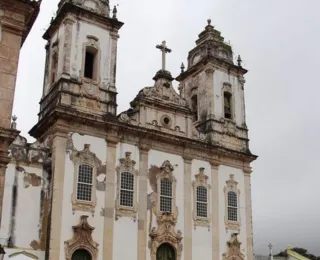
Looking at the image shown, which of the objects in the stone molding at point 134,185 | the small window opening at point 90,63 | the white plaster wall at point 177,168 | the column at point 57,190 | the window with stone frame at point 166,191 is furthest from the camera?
the small window opening at point 90,63

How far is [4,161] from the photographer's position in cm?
1251

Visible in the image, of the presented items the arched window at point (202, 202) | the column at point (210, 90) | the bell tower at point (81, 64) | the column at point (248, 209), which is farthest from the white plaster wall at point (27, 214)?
the column at point (248, 209)

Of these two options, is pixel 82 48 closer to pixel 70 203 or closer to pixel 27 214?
pixel 70 203

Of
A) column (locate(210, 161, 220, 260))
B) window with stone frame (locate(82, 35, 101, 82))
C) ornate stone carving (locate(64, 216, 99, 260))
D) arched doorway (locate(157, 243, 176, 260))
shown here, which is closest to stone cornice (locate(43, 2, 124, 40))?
window with stone frame (locate(82, 35, 101, 82))

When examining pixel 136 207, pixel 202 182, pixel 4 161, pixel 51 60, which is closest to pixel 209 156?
pixel 202 182

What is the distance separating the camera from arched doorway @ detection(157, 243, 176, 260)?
20.9 m

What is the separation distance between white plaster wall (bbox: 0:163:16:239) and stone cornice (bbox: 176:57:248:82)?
11796 mm

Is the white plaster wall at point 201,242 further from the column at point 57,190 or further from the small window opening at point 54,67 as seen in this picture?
the small window opening at point 54,67

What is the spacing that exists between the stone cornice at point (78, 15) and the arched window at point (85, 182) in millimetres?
6715

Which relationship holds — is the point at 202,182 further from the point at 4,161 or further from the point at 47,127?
the point at 4,161

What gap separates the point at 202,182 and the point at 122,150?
4.38 metres

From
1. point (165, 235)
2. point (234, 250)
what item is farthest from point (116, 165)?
point (234, 250)

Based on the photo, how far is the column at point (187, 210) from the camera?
2161 centimetres

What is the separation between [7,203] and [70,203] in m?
2.33
